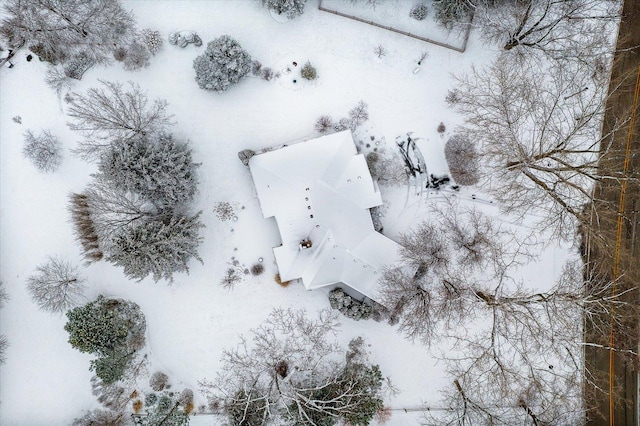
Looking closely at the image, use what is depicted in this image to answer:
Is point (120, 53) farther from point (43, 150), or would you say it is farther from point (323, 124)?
point (323, 124)

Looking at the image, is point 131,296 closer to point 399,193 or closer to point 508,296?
point 399,193

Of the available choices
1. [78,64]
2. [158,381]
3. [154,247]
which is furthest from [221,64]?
[158,381]

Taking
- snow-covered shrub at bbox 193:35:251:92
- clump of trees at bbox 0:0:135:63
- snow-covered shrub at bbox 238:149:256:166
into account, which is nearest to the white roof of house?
snow-covered shrub at bbox 238:149:256:166

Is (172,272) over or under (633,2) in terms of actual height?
under

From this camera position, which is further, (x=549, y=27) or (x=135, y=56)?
(x=135, y=56)

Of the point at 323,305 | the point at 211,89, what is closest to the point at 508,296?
the point at 323,305
